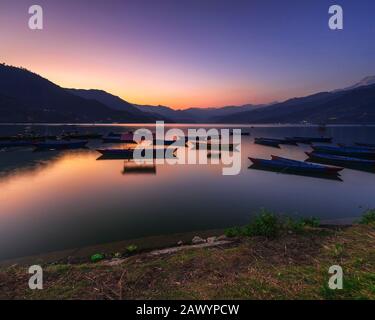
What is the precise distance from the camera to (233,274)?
23.8 feet

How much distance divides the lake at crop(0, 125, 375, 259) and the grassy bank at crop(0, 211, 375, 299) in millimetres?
7090

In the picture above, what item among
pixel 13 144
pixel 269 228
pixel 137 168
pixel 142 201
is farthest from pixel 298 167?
pixel 13 144

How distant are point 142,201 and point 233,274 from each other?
663 inches

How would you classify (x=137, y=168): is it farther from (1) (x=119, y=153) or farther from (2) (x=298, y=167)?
(2) (x=298, y=167)

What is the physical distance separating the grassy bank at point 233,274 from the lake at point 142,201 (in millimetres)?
7090

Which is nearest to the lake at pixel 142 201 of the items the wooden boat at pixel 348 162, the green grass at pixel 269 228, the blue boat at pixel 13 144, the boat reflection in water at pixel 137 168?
the boat reflection in water at pixel 137 168

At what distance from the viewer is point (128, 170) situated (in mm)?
39062

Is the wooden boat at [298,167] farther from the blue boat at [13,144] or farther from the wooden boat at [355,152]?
the blue boat at [13,144]

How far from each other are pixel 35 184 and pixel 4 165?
1749 centimetres

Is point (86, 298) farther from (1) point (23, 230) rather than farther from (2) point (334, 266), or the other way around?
(1) point (23, 230)

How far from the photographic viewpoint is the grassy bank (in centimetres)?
630

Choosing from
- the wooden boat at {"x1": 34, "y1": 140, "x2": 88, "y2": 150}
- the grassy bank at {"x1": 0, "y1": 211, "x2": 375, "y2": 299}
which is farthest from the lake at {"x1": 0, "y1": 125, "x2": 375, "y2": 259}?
the wooden boat at {"x1": 34, "y1": 140, "x2": 88, "y2": 150}
